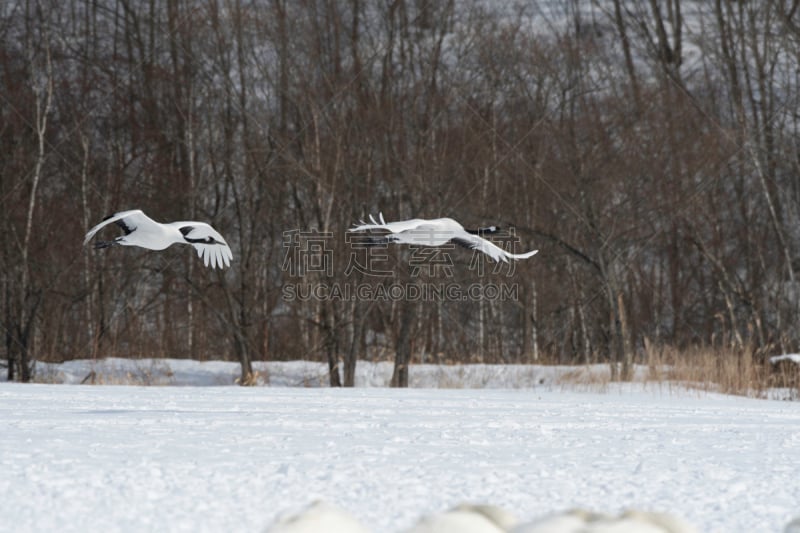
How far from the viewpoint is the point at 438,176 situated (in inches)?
464

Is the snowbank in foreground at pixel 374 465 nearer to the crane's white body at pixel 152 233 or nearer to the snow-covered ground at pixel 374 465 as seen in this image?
the snow-covered ground at pixel 374 465

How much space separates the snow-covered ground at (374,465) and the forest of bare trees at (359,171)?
6354mm

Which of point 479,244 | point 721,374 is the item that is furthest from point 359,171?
point 479,244

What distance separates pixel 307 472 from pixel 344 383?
352 inches

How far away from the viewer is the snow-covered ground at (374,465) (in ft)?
8.52

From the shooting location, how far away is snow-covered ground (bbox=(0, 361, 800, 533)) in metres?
2.60

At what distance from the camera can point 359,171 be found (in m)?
12.4

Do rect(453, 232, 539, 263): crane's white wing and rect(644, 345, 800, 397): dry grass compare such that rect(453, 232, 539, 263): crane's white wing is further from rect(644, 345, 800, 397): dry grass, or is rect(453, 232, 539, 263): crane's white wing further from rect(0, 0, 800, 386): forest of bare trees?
rect(0, 0, 800, 386): forest of bare trees

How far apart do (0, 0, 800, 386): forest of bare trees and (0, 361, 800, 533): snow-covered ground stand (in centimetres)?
635

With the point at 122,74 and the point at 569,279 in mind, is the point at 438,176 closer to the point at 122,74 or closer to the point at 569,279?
the point at 569,279

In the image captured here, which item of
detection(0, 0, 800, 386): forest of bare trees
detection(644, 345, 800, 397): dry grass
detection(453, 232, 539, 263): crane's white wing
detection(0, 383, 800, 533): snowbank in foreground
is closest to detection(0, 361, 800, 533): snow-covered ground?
detection(0, 383, 800, 533): snowbank in foreground

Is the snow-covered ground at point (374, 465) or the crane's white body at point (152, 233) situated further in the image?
the crane's white body at point (152, 233)

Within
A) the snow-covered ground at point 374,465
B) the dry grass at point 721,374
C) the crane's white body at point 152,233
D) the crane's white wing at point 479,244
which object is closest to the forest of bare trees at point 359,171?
the dry grass at point 721,374

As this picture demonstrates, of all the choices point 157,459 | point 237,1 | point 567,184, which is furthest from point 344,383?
point 157,459
